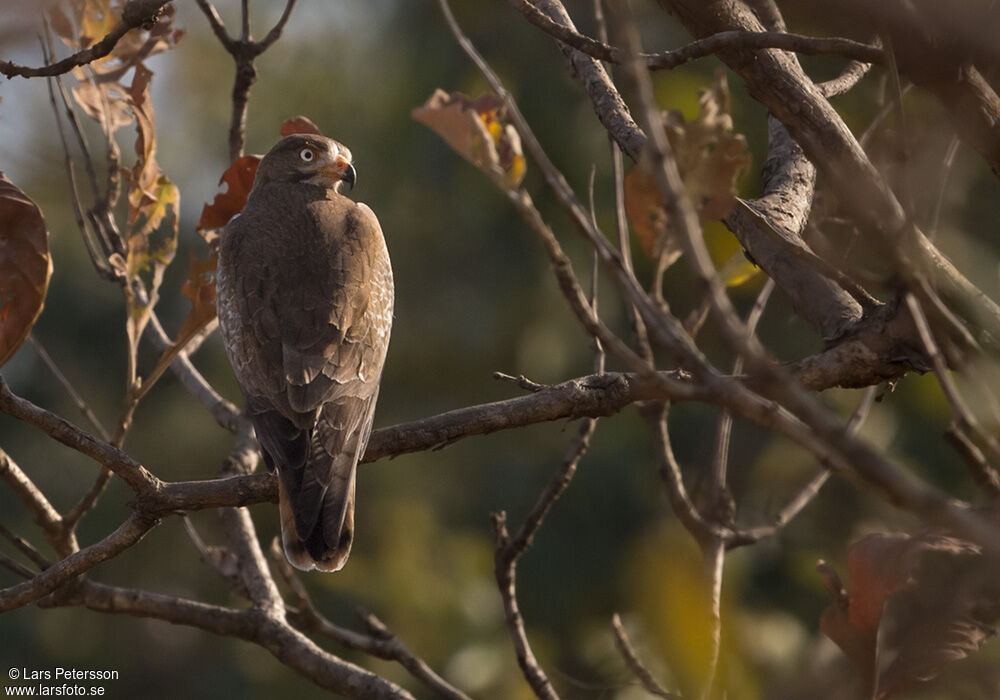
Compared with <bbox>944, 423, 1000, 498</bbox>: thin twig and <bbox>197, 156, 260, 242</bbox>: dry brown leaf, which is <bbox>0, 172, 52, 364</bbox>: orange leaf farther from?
<bbox>944, 423, 1000, 498</bbox>: thin twig

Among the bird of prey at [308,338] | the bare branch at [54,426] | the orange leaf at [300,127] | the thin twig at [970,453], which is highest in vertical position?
the orange leaf at [300,127]

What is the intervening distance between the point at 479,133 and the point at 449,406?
1045cm

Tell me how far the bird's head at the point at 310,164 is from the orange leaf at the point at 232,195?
0.72m

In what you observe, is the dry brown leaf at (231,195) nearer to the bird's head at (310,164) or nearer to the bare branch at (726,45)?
the bird's head at (310,164)

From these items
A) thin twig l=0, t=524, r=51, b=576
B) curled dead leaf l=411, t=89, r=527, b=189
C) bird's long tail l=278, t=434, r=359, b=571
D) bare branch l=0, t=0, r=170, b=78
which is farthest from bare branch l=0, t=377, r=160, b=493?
curled dead leaf l=411, t=89, r=527, b=189

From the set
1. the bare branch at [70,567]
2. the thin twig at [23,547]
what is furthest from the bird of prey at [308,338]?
the thin twig at [23,547]

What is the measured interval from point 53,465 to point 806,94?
39.7ft

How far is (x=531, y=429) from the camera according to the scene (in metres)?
11.8

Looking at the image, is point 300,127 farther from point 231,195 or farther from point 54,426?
point 54,426

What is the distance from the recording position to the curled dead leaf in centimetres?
221

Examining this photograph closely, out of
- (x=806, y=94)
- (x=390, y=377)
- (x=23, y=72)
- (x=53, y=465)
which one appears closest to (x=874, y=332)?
(x=806, y=94)

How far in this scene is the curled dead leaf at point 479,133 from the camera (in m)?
2.21

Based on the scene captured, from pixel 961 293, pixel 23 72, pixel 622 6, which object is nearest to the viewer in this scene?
pixel 622 6

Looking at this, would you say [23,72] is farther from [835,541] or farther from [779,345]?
[779,345]
